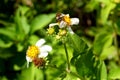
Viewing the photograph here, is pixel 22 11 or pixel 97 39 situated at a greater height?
pixel 22 11

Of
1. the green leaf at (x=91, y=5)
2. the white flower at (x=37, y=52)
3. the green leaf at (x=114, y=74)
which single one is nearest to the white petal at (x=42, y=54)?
the white flower at (x=37, y=52)

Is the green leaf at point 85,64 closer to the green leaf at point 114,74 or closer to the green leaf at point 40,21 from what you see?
the green leaf at point 114,74

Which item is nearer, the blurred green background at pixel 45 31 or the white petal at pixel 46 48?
the white petal at pixel 46 48

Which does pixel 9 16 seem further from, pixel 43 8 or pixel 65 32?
pixel 65 32

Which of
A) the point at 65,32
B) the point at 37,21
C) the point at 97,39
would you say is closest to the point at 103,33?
A: the point at 97,39

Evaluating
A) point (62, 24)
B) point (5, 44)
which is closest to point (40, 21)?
point (5, 44)

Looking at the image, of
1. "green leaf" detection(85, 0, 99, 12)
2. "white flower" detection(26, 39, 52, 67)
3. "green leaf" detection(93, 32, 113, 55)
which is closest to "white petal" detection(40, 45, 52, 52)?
"white flower" detection(26, 39, 52, 67)

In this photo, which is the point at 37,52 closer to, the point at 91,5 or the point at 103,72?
the point at 103,72
